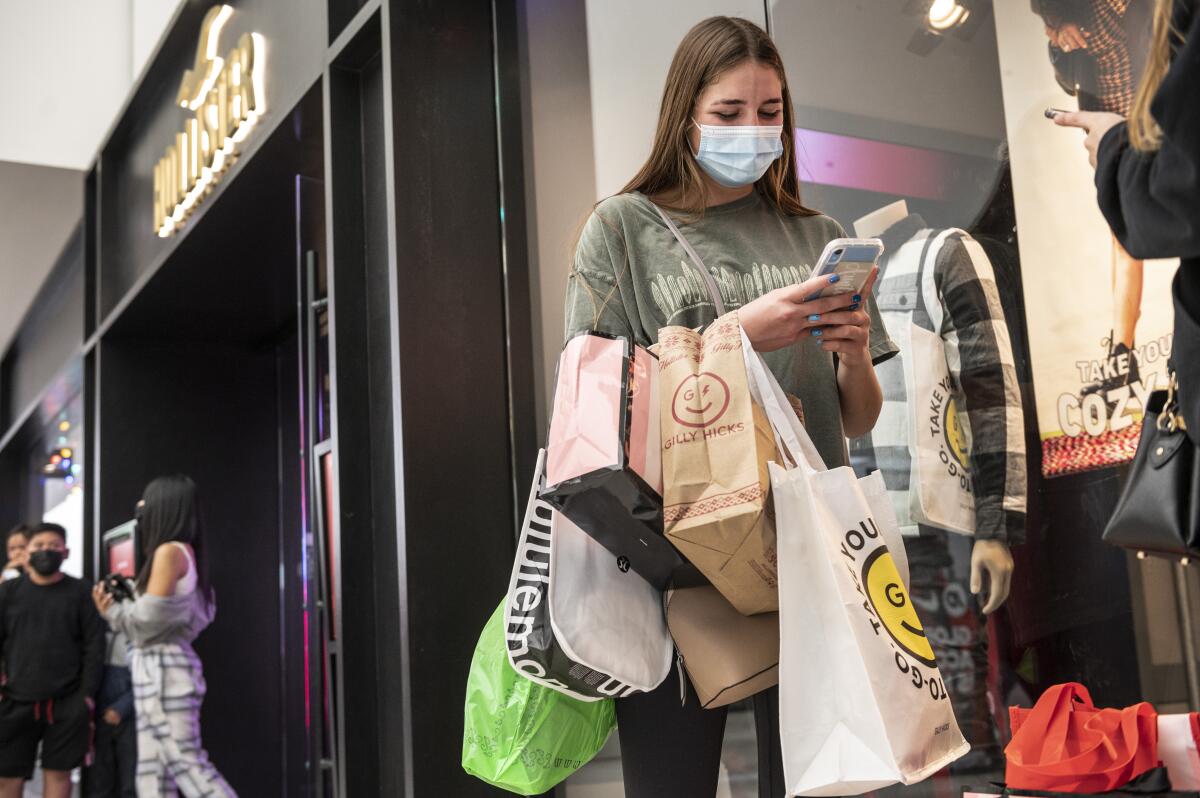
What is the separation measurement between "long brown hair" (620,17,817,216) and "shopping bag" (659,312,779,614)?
→ 32cm

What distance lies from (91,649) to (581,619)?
491cm

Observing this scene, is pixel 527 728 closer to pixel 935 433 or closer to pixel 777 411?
pixel 777 411

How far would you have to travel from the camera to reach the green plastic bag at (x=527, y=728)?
4.89ft

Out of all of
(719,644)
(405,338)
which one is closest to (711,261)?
(719,644)

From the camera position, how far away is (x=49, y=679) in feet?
17.7

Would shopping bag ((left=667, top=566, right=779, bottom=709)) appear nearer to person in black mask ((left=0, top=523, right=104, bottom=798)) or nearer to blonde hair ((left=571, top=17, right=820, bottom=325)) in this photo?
blonde hair ((left=571, top=17, right=820, bottom=325))

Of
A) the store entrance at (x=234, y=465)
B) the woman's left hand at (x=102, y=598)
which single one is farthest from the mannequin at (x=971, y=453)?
the woman's left hand at (x=102, y=598)

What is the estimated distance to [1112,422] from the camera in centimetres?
161

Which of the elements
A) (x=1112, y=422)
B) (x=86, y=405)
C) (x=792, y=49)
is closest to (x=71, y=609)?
(x=86, y=405)

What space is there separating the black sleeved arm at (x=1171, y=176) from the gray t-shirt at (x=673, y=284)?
1.67ft

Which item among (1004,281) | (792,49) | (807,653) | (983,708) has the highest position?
(792,49)

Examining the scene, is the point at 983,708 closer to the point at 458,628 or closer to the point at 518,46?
the point at 458,628

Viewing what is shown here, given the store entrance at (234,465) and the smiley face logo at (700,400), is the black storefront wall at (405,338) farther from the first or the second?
the store entrance at (234,465)

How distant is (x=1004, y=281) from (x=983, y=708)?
26.2 inches
